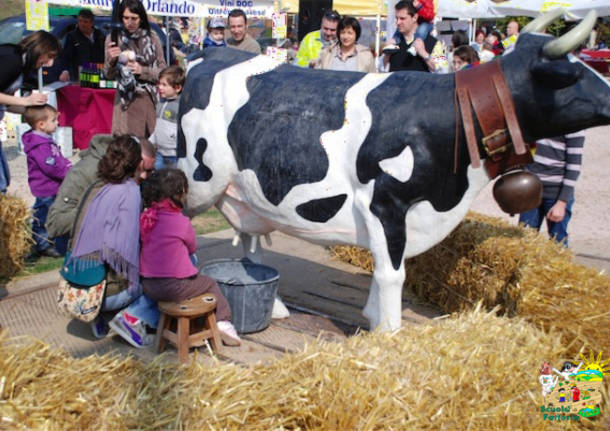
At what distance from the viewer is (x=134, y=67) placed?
6.30 m

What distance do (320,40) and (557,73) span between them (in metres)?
4.43

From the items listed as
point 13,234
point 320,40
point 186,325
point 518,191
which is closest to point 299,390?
point 186,325

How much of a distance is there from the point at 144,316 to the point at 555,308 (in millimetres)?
2387

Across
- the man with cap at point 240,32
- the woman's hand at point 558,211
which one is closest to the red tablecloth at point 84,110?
the man with cap at point 240,32

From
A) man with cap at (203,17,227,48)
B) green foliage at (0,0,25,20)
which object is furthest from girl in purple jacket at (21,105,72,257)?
green foliage at (0,0,25,20)

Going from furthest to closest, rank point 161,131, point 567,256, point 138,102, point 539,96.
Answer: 1. point 138,102
2. point 161,131
3. point 567,256
4. point 539,96

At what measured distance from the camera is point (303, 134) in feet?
12.4

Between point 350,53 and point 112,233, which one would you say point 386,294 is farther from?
point 350,53

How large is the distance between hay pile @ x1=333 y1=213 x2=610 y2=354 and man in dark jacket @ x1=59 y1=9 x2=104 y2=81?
22.0ft

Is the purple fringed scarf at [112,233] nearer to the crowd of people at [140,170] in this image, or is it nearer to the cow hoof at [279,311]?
the crowd of people at [140,170]

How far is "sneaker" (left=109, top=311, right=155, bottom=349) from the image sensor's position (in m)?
4.00

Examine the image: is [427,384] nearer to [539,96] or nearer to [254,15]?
[539,96]

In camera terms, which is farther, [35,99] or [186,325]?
[35,99]

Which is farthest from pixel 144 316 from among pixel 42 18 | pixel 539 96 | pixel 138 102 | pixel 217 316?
pixel 42 18
